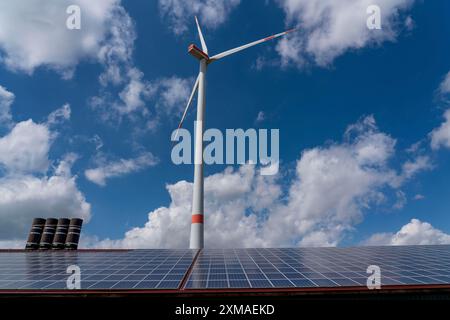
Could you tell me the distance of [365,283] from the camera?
14.3 metres

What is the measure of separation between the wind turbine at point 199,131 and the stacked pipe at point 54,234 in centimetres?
1229

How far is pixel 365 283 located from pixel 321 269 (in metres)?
A: 3.47

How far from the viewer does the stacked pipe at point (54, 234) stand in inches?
1155

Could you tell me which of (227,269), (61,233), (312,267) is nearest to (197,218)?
(61,233)

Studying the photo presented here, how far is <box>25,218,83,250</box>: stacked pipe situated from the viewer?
29.3 meters

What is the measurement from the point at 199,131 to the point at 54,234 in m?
20.0

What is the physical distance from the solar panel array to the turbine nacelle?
1223 inches

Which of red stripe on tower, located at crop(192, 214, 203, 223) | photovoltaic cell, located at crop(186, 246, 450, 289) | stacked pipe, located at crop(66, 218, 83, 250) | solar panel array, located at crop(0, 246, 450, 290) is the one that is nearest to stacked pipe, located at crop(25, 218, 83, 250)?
stacked pipe, located at crop(66, 218, 83, 250)

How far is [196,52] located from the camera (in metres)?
46.3

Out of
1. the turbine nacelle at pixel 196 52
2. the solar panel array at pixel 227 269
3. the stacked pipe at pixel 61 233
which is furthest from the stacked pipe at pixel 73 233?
the turbine nacelle at pixel 196 52

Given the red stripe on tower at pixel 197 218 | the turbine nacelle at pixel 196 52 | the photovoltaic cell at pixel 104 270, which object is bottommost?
the photovoltaic cell at pixel 104 270

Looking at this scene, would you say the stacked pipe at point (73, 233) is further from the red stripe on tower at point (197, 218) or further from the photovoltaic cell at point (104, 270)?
the red stripe on tower at point (197, 218)
